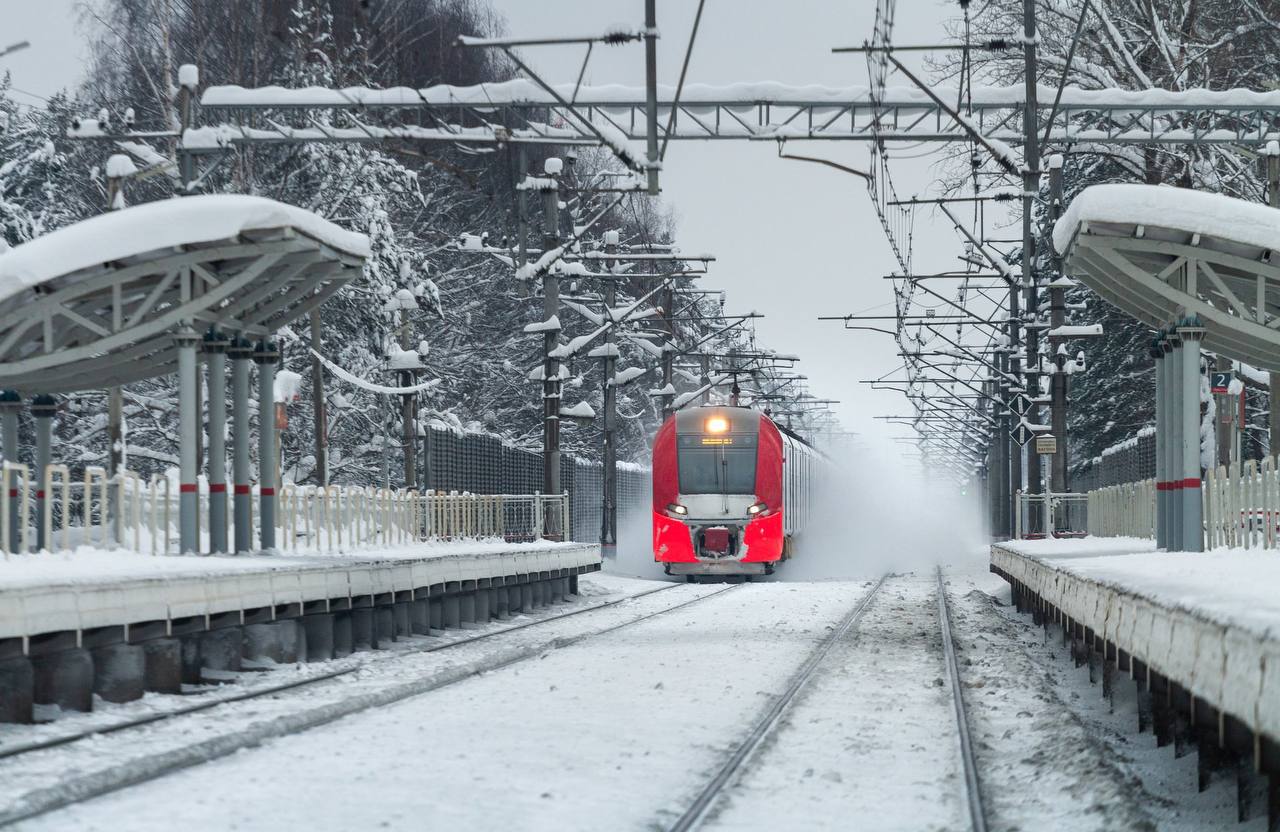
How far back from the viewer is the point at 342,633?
18.7m

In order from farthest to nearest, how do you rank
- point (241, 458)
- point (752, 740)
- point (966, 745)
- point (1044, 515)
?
point (1044, 515) < point (241, 458) < point (752, 740) < point (966, 745)

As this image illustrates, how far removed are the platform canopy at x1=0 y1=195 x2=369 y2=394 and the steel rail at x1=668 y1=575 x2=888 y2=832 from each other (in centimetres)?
648

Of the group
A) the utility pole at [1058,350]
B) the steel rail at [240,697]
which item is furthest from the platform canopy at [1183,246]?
the utility pole at [1058,350]

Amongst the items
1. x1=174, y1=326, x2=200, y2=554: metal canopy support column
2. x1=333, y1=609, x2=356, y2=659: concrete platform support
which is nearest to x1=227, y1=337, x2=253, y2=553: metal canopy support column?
x1=174, y1=326, x2=200, y2=554: metal canopy support column

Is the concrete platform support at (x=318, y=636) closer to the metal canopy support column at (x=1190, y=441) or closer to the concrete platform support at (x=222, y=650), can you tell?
the concrete platform support at (x=222, y=650)

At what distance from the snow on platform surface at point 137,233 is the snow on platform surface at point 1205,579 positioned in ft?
27.2

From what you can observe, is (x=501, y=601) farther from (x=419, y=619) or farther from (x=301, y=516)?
(x=419, y=619)

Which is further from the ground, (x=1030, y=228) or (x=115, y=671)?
(x=1030, y=228)

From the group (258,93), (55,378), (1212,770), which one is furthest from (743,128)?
(1212,770)

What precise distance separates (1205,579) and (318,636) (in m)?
9.11

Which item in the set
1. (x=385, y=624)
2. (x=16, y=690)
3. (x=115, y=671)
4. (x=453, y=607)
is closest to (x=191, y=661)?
(x=115, y=671)

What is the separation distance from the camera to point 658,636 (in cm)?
2002

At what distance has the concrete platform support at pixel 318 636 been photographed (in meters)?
17.8

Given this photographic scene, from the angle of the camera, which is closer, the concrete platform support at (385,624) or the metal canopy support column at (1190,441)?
the metal canopy support column at (1190,441)
